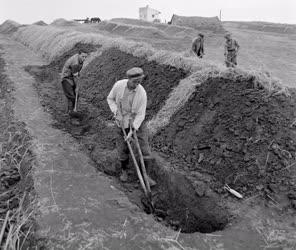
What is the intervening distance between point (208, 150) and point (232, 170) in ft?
2.15

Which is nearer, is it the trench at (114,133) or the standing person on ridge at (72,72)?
the trench at (114,133)

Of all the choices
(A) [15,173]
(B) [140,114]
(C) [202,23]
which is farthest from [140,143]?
(C) [202,23]

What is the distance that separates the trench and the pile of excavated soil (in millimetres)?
430

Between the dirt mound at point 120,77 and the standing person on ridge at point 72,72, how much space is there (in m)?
0.91

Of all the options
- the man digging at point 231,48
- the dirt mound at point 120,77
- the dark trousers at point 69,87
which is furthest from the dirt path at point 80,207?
the man digging at point 231,48

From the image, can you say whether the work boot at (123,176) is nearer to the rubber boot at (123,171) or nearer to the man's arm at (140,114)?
the rubber boot at (123,171)

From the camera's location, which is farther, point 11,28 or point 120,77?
point 11,28

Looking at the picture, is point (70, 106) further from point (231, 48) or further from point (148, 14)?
point (148, 14)

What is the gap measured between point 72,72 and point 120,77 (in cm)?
193

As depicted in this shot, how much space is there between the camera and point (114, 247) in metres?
3.69

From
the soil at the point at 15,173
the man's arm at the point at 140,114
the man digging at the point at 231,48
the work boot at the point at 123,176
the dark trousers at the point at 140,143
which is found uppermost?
the man digging at the point at 231,48

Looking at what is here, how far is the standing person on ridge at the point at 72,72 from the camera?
739 centimetres

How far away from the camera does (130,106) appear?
5.14m

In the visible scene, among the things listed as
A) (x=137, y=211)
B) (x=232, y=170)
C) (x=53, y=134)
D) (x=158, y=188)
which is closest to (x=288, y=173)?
(x=232, y=170)
